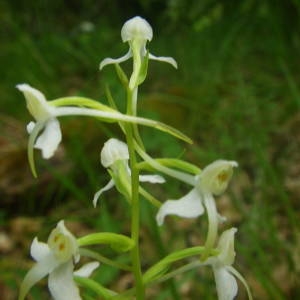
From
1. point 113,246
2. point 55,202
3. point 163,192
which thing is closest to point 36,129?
point 113,246

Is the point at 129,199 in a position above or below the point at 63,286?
above

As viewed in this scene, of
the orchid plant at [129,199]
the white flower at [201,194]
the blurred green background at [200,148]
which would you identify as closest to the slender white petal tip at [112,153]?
the orchid plant at [129,199]

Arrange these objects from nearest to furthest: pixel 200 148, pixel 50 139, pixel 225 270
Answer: pixel 50 139 → pixel 225 270 → pixel 200 148

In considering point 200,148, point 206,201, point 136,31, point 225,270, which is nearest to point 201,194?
point 206,201

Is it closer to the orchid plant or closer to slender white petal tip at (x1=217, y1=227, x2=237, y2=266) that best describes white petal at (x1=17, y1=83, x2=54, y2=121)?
the orchid plant

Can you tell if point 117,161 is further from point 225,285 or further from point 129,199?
point 225,285

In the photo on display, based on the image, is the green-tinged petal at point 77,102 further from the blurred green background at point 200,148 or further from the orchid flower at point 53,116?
the blurred green background at point 200,148
